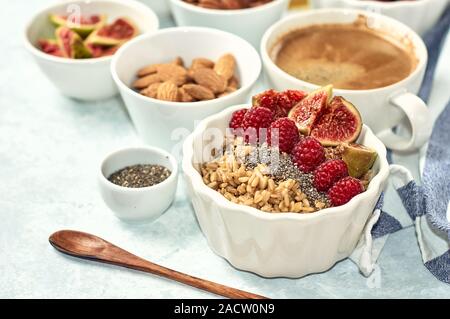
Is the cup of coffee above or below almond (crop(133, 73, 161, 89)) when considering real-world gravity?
below

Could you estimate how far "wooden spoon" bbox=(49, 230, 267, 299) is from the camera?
1.49 metres

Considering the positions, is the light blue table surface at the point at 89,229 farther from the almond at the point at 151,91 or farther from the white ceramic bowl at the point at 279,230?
the almond at the point at 151,91

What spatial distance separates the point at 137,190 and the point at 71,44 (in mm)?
686

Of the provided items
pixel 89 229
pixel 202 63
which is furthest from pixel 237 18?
pixel 89 229

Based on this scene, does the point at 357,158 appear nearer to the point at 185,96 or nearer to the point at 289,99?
the point at 289,99

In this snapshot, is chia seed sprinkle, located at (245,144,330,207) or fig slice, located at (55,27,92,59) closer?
chia seed sprinkle, located at (245,144,330,207)

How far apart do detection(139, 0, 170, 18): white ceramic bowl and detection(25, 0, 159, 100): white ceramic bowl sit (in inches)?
4.4

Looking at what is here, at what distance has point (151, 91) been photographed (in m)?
1.90

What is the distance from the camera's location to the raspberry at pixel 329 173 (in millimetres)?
1509

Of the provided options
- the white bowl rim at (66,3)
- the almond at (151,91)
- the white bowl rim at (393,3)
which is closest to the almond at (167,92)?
the almond at (151,91)

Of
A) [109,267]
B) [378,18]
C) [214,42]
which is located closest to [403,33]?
[378,18]

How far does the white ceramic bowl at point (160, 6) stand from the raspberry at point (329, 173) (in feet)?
3.67

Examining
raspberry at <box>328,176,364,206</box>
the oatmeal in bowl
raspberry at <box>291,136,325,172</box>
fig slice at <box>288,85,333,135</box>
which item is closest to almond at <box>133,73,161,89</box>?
the oatmeal in bowl

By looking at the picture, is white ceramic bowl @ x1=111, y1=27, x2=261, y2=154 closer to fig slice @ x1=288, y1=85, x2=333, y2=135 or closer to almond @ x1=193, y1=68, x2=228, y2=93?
almond @ x1=193, y1=68, x2=228, y2=93
